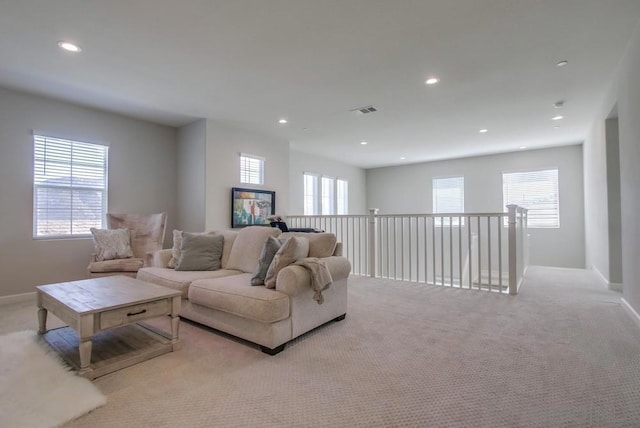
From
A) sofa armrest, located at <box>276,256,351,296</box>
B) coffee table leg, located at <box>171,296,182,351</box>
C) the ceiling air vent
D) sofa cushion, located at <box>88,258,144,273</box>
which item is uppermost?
the ceiling air vent

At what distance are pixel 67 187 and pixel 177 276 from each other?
2642mm

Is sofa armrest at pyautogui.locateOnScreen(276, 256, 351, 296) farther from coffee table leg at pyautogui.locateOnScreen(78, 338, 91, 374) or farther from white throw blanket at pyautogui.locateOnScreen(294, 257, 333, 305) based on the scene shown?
coffee table leg at pyautogui.locateOnScreen(78, 338, 91, 374)

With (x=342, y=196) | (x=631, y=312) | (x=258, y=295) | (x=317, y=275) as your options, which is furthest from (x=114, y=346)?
(x=342, y=196)

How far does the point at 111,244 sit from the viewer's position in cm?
420

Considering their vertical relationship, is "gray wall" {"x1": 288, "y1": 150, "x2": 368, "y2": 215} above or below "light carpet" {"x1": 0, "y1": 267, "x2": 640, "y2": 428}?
above

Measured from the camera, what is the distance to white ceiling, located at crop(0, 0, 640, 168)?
2420mm

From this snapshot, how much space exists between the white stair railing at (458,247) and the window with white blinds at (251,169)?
1.11m

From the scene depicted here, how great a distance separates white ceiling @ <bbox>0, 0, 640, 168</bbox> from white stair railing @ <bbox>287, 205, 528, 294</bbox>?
5.32 ft

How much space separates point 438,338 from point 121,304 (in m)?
2.41

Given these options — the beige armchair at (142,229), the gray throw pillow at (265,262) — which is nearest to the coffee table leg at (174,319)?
the gray throw pillow at (265,262)

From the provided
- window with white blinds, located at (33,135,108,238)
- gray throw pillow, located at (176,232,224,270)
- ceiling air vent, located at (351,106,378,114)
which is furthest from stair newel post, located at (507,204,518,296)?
window with white blinds, located at (33,135,108,238)

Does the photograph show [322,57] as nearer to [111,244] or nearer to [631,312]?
[111,244]

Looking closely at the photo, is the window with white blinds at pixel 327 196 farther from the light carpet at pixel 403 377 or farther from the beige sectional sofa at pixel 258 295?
the light carpet at pixel 403 377

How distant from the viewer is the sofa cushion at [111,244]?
4.11m
